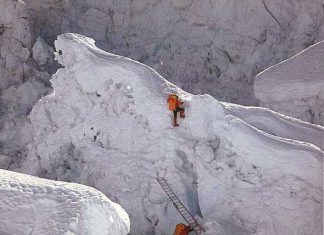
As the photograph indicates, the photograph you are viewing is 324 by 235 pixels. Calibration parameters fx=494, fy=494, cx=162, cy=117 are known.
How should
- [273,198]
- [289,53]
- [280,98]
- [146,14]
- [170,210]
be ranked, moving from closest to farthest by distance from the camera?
1. [273,198]
2. [170,210]
3. [280,98]
4. [289,53]
5. [146,14]

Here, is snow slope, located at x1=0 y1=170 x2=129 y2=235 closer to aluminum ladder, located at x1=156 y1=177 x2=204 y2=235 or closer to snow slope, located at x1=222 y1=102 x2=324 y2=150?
aluminum ladder, located at x1=156 y1=177 x2=204 y2=235

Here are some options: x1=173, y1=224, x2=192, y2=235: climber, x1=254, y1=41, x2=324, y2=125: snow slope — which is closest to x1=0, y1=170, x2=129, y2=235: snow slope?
x1=173, y1=224, x2=192, y2=235: climber

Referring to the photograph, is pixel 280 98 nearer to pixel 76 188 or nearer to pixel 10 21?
pixel 76 188

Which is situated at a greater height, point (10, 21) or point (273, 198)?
point (10, 21)

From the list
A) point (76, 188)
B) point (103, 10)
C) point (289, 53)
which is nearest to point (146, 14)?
point (103, 10)

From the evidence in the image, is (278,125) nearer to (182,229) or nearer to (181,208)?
(181,208)

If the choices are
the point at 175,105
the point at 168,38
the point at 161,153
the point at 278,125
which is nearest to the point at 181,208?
the point at 161,153
